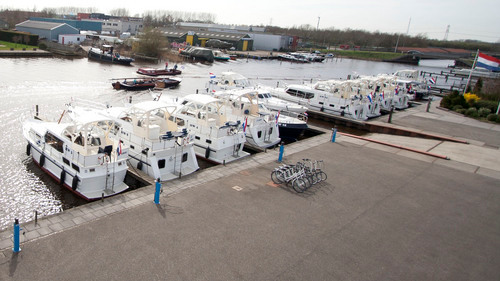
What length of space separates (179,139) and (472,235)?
12.5 m

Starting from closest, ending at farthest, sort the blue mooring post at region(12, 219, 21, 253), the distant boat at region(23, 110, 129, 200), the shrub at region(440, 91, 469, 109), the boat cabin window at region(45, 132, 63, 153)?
the blue mooring post at region(12, 219, 21, 253), the distant boat at region(23, 110, 129, 200), the boat cabin window at region(45, 132, 63, 153), the shrub at region(440, 91, 469, 109)

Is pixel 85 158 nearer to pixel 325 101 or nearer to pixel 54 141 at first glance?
pixel 54 141

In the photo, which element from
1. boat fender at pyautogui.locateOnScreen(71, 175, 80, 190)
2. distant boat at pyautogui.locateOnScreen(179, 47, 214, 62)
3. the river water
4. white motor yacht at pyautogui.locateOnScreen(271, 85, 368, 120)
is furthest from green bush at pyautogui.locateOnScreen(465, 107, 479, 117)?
distant boat at pyautogui.locateOnScreen(179, 47, 214, 62)

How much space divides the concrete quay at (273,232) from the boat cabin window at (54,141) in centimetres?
525

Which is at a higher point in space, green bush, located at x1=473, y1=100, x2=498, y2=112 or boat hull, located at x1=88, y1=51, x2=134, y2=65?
green bush, located at x1=473, y1=100, x2=498, y2=112

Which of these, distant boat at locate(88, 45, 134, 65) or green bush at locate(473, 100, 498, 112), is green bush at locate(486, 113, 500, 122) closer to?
green bush at locate(473, 100, 498, 112)

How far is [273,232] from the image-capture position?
11.2 meters

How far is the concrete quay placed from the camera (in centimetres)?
919

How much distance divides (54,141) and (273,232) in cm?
1140

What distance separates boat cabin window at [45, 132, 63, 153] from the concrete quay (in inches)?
207

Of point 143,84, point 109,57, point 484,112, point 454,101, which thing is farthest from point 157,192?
point 109,57

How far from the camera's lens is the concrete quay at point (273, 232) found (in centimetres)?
919

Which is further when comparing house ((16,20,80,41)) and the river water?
house ((16,20,80,41))

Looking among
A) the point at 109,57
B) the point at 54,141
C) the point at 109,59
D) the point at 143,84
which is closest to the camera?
the point at 54,141
